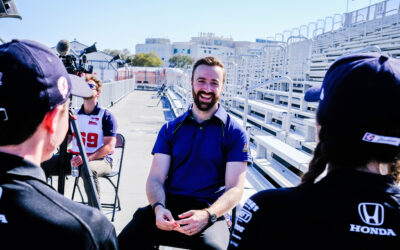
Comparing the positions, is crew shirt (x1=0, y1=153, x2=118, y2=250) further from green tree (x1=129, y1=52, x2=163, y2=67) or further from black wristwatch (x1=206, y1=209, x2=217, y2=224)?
green tree (x1=129, y1=52, x2=163, y2=67)

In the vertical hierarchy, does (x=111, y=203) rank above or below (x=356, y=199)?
below

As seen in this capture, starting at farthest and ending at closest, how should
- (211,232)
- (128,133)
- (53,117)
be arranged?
(128,133) < (211,232) < (53,117)

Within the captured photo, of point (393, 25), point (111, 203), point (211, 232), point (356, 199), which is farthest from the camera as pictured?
point (393, 25)

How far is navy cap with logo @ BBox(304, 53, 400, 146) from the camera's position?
2.69ft

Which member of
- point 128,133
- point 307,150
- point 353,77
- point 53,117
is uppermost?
point 353,77

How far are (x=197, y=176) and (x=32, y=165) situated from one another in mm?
1565

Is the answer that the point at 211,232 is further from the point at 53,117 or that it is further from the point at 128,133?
the point at 128,133

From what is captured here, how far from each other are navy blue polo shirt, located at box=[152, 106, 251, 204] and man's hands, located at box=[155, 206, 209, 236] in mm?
275

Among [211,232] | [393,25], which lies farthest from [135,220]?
[393,25]

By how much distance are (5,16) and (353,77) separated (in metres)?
2.31

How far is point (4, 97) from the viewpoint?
0.81 meters

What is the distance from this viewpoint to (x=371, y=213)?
0.80 metres

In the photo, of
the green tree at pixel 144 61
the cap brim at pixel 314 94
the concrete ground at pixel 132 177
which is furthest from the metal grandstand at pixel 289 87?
the green tree at pixel 144 61

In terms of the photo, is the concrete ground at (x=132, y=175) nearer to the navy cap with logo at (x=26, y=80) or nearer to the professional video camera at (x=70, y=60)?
the professional video camera at (x=70, y=60)
